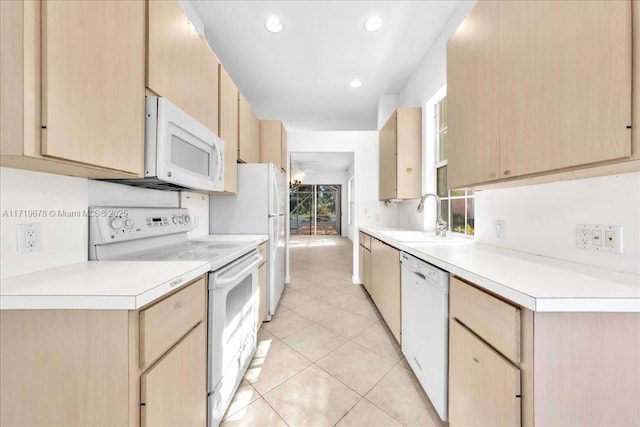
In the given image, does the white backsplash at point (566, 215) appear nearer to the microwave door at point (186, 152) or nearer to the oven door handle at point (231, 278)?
the oven door handle at point (231, 278)

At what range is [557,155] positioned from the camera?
2.88ft

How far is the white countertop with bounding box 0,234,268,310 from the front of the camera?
668 mm

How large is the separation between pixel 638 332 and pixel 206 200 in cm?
262

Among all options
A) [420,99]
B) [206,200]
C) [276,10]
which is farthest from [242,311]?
[420,99]

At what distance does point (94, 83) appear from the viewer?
0.85 m

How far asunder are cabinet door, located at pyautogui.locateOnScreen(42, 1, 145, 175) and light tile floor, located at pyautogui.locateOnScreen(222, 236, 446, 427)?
1406 millimetres

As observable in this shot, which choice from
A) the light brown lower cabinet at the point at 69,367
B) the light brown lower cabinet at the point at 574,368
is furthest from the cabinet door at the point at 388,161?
the light brown lower cabinet at the point at 69,367

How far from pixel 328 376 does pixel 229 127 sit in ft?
6.61

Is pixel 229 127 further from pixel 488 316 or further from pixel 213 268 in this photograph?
pixel 488 316

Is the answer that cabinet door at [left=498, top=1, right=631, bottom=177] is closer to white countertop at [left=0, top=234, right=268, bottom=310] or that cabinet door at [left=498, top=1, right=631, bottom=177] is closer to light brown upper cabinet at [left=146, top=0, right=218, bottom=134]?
white countertop at [left=0, top=234, right=268, bottom=310]

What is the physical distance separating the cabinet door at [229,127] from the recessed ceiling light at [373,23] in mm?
1349

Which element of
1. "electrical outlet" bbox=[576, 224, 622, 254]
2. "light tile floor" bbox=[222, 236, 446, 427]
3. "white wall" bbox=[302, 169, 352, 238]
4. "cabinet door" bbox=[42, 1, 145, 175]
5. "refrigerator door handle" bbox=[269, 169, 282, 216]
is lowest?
"light tile floor" bbox=[222, 236, 446, 427]

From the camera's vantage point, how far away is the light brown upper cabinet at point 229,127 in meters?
1.94

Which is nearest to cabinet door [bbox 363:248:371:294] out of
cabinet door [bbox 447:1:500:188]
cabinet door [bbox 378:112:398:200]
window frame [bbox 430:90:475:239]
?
cabinet door [bbox 378:112:398:200]
